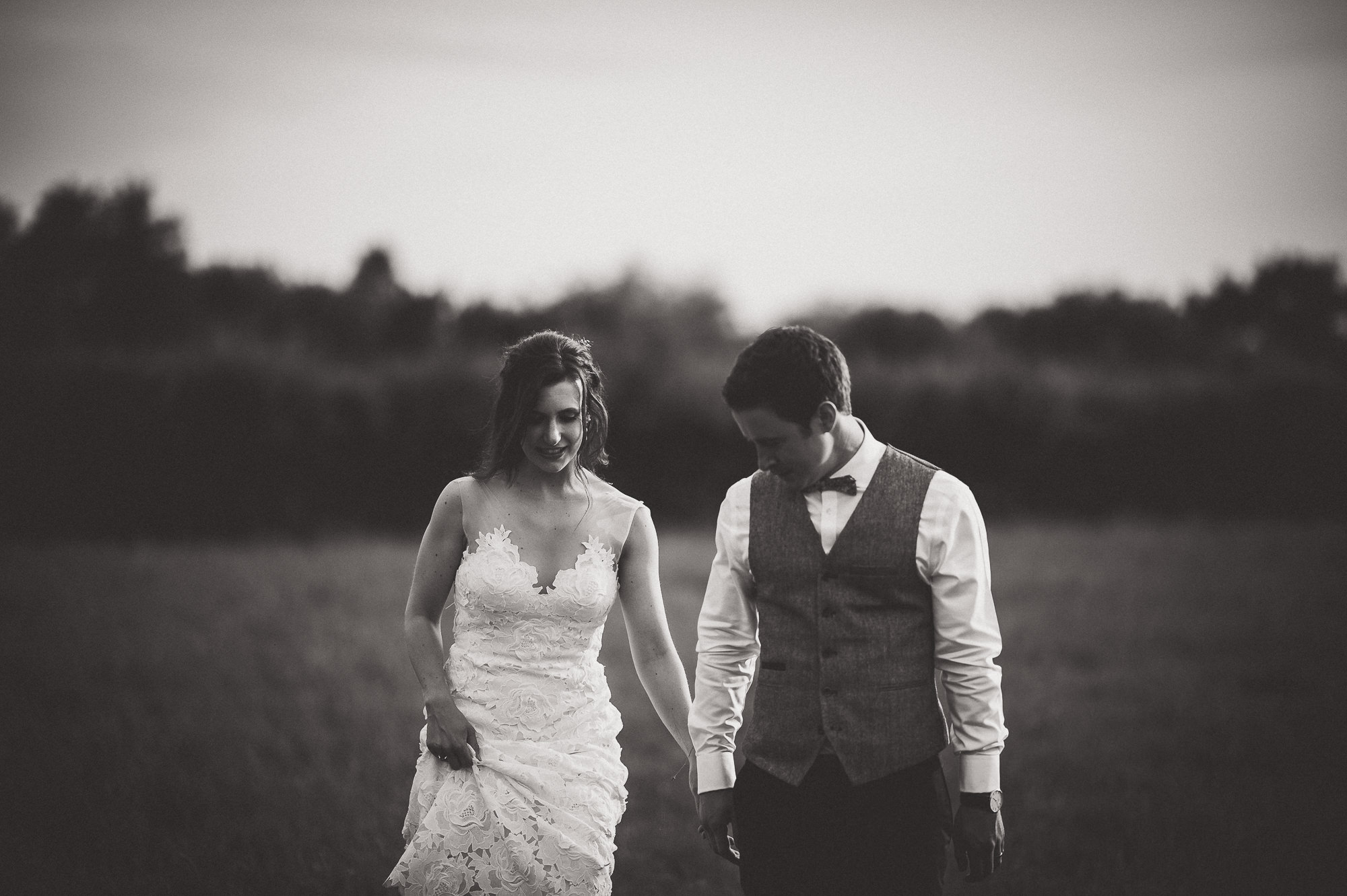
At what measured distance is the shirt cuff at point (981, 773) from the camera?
8.83 ft

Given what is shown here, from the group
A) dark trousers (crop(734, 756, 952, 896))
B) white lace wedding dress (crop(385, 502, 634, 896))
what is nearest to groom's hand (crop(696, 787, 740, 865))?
dark trousers (crop(734, 756, 952, 896))

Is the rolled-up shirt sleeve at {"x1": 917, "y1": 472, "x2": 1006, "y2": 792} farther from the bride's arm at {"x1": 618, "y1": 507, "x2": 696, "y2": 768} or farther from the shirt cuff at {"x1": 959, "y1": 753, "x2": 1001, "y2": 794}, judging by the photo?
the bride's arm at {"x1": 618, "y1": 507, "x2": 696, "y2": 768}

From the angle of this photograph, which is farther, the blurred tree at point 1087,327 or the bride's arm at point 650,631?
the blurred tree at point 1087,327

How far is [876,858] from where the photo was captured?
2770mm

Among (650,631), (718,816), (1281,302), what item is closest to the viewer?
(718,816)

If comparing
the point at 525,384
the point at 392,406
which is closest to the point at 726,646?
the point at 525,384

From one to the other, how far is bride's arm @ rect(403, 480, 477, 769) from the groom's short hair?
1.23 meters

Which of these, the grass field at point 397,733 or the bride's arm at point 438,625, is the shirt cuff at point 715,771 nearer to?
the bride's arm at point 438,625

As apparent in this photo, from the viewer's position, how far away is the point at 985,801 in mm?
2686

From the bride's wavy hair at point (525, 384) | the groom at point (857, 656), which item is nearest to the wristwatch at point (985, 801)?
the groom at point (857, 656)

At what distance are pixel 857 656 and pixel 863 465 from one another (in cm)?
56

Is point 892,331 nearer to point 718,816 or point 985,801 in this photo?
point 718,816

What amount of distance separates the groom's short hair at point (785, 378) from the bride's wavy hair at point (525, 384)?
0.91 meters

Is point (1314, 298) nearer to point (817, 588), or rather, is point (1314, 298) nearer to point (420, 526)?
point (420, 526)
